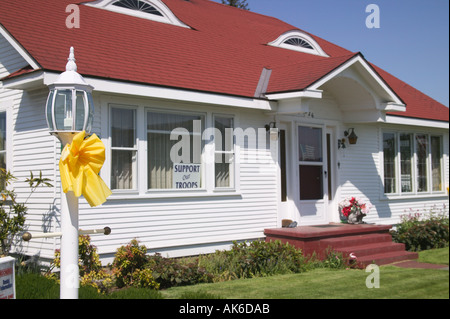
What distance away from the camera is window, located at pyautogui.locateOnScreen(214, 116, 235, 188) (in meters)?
10.7

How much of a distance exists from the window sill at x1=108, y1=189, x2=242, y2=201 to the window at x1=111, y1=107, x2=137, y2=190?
0.18m

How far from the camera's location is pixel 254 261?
932 cm

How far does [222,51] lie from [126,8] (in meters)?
2.47

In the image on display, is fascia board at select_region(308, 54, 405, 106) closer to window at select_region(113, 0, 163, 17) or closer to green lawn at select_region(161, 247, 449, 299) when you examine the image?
green lawn at select_region(161, 247, 449, 299)

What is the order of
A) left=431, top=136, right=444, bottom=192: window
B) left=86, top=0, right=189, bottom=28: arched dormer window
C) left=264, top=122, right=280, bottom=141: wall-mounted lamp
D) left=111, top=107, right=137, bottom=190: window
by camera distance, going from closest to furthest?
1. left=111, top=107, right=137, bottom=190: window
2. left=264, top=122, right=280, bottom=141: wall-mounted lamp
3. left=86, top=0, right=189, bottom=28: arched dormer window
4. left=431, top=136, right=444, bottom=192: window

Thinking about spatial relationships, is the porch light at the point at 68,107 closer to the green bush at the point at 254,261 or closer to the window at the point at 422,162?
the green bush at the point at 254,261

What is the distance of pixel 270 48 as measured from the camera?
1433 centimetres

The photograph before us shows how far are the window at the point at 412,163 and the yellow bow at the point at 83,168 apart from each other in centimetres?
1212

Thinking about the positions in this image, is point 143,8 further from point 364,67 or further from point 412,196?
point 412,196

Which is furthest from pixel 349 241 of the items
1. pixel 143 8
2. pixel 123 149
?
pixel 143 8

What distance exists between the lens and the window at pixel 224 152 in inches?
420

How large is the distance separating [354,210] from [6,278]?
32.1 feet

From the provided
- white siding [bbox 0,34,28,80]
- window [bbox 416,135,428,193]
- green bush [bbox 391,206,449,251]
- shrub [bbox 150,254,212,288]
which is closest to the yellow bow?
shrub [bbox 150,254,212,288]

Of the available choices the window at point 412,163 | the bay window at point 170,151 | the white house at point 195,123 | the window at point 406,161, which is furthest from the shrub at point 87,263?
the window at point 406,161
